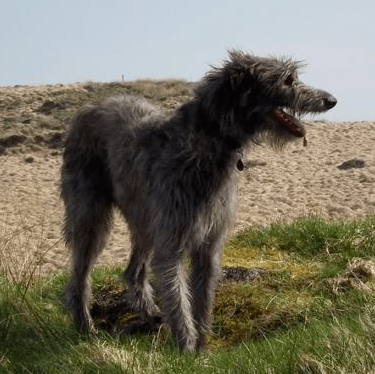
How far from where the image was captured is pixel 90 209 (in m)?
6.63

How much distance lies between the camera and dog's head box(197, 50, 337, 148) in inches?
214

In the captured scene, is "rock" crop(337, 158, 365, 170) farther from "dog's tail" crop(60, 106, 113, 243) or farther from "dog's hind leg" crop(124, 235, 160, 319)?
"dog's tail" crop(60, 106, 113, 243)

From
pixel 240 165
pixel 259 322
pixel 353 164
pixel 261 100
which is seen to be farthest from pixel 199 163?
pixel 353 164

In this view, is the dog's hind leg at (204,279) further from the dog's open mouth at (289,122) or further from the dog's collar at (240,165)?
the dog's open mouth at (289,122)

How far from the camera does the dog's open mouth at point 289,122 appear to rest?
5.48 m

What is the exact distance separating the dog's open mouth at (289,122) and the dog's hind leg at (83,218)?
180 cm

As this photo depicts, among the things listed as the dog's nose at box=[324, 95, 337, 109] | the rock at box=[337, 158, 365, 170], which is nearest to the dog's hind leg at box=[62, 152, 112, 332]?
the dog's nose at box=[324, 95, 337, 109]

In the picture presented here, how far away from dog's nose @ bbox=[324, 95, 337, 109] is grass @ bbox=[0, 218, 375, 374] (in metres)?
1.35

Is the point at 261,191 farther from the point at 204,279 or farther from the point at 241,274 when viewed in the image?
the point at 204,279

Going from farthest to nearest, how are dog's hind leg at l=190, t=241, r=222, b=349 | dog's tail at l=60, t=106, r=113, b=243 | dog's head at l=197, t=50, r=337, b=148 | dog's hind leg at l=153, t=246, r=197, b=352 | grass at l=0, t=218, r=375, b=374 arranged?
dog's tail at l=60, t=106, r=113, b=243
dog's hind leg at l=190, t=241, r=222, b=349
dog's hind leg at l=153, t=246, r=197, b=352
dog's head at l=197, t=50, r=337, b=148
grass at l=0, t=218, r=375, b=374

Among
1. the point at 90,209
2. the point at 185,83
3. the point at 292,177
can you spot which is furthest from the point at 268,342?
the point at 185,83

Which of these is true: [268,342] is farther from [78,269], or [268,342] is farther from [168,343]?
[78,269]

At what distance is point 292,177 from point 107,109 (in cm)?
847

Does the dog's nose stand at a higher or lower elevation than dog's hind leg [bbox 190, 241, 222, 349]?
higher
